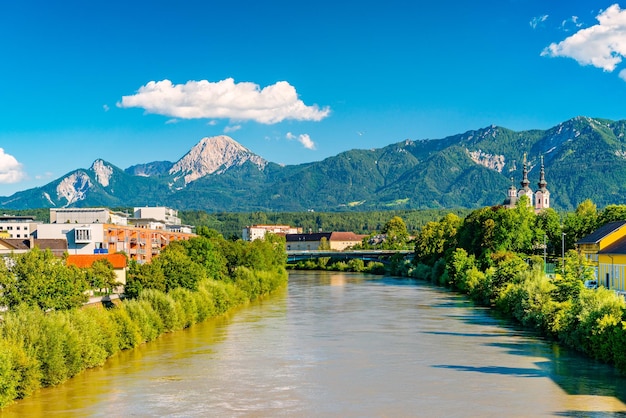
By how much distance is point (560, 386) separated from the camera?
2673 cm

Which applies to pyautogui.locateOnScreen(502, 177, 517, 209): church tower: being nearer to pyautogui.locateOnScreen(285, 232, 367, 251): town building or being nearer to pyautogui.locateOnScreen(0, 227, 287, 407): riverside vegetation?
pyautogui.locateOnScreen(285, 232, 367, 251): town building

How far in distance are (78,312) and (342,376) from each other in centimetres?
1088

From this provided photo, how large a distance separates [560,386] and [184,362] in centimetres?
1485

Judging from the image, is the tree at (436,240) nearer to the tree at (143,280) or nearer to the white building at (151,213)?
the white building at (151,213)

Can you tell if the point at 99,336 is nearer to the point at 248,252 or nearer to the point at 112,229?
the point at 248,252

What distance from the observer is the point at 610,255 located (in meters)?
43.1

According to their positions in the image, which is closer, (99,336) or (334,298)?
(99,336)

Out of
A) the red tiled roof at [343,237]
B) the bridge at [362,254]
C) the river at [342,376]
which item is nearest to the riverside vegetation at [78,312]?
the river at [342,376]

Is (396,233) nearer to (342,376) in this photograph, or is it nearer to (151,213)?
(151,213)

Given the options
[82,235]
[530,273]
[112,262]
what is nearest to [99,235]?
[82,235]

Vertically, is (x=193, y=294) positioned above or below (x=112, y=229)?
below

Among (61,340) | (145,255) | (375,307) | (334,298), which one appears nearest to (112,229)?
(145,255)

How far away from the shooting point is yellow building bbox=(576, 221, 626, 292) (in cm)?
4159

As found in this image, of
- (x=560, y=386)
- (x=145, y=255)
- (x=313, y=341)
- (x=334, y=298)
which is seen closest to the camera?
(x=560, y=386)
